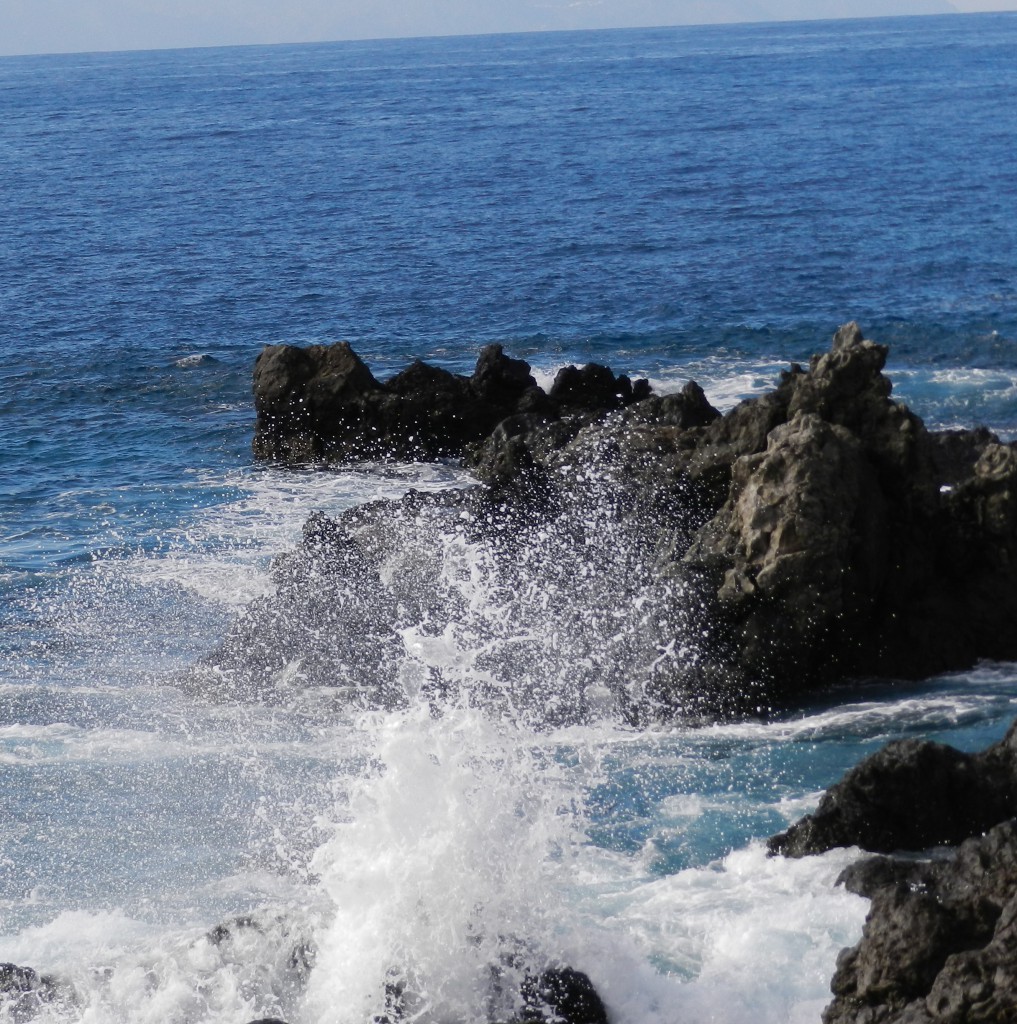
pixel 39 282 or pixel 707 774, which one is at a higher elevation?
pixel 39 282

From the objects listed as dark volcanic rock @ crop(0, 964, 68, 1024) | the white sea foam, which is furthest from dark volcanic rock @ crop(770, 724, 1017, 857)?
the white sea foam

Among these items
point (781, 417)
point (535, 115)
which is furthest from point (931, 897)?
point (535, 115)

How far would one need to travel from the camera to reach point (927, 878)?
1382 cm

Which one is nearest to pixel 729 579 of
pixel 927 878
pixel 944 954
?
pixel 927 878

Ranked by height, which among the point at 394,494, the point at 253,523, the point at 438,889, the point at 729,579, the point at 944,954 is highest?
the point at 729,579

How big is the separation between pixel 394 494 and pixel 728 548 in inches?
397

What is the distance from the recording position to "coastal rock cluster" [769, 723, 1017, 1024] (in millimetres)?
10891

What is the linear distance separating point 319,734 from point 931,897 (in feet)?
32.5

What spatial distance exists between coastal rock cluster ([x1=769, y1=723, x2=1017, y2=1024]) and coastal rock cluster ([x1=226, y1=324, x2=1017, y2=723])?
429cm

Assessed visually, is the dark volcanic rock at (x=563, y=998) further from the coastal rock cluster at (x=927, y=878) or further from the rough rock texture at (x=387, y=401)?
the rough rock texture at (x=387, y=401)

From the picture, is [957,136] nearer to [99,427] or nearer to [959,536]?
[99,427]

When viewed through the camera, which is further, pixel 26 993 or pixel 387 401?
pixel 387 401

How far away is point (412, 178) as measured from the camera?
72.9 metres

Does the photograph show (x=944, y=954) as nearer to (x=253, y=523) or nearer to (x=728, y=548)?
(x=728, y=548)
